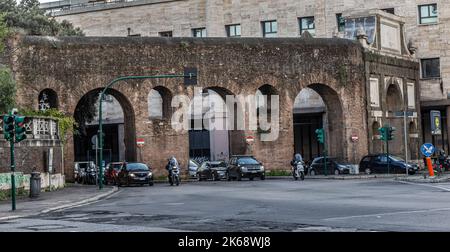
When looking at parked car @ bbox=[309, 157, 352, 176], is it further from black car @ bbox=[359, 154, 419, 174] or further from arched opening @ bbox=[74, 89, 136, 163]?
arched opening @ bbox=[74, 89, 136, 163]

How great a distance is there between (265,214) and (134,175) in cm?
2308

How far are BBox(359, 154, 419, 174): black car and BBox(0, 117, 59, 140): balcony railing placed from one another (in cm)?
1822

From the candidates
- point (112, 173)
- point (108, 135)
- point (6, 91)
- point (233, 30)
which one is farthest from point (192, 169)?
point (108, 135)

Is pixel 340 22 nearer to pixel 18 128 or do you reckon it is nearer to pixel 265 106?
pixel 265 106

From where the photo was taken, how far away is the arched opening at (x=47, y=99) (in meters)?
48.3

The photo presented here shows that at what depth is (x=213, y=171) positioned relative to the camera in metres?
46.8

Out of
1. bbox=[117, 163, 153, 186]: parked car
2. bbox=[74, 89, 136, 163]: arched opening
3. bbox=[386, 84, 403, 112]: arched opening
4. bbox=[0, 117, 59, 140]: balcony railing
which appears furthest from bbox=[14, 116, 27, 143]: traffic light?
bbox=[386, 84, 403, 112]: arched opening

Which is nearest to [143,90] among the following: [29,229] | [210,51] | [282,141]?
[210,51]

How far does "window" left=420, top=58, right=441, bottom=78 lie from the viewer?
62.5 metres

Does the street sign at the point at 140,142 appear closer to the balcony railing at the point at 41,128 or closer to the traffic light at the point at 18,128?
the balcony railing at the point at 41,128

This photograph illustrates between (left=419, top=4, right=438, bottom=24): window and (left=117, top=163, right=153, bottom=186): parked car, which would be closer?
(left=117, top=163, right=153, bottom=186): parked car

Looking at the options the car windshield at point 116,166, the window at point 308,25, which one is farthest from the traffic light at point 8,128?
the window at point 308,25

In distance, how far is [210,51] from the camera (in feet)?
168
